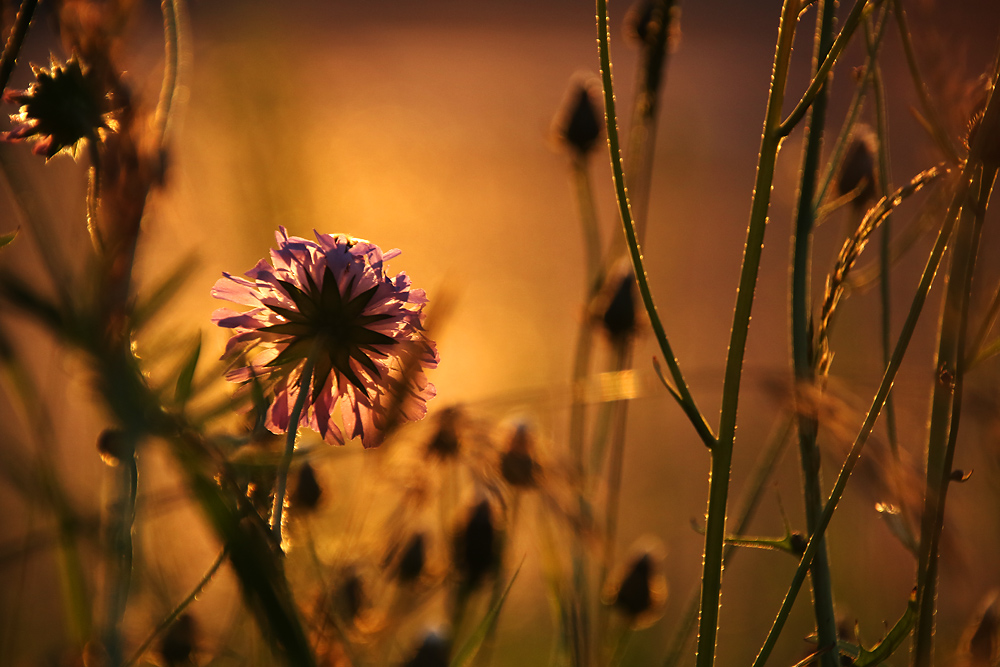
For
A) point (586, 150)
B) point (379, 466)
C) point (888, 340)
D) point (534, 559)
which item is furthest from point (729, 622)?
point (379, 466)

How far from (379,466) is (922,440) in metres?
0.22

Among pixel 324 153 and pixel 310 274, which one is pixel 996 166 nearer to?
pixel 310 274

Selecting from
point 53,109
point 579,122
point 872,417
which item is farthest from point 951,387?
point 579,122

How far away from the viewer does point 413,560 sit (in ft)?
2.19

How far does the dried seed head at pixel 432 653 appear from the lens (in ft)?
1.77

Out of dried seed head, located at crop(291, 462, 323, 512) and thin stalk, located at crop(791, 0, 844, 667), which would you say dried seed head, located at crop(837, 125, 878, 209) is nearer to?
thin stalk, located at crop(791, 0, 844, 667)

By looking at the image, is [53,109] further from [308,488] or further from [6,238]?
[308,488]

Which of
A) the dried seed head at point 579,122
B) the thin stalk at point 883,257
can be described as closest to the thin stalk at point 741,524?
the thin stalk at point 883,257

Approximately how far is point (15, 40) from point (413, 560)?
1.62 feet

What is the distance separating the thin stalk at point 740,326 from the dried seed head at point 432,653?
291 millimetres

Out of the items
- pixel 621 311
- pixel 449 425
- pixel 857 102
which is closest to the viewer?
pixel 449 425

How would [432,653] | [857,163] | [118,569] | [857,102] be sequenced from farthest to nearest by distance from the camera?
[857,163], [432,653], [857,102], [118,569]

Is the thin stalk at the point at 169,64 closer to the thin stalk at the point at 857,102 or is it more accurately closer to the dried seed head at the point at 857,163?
the thin stalk at the point at 857,102

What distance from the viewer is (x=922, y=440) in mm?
344
